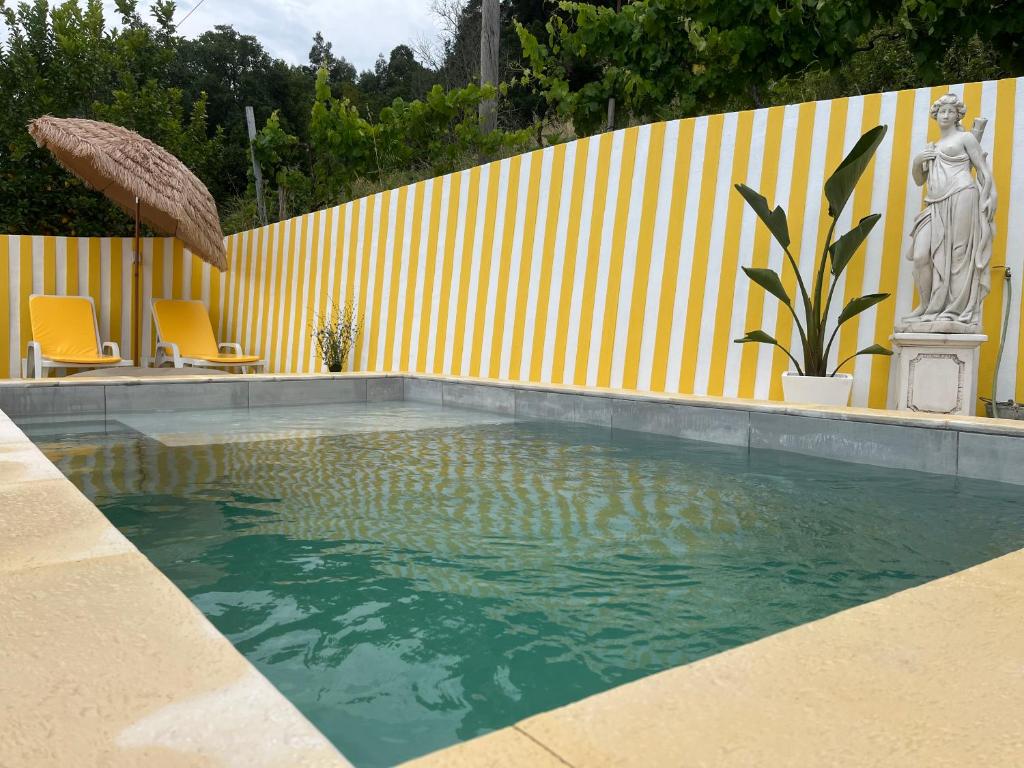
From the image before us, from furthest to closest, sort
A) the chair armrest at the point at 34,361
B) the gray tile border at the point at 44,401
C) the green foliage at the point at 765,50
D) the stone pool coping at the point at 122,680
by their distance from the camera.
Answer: the green foliage at the point at 765,50 < the chair armrest at the point at 34,361 < the gray tile border at the point at 44,401 < the stone pool coping at the point at 122,680

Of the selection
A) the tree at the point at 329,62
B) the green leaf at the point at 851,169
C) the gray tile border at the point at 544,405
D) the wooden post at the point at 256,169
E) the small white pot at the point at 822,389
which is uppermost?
the tree at the point at 329,62

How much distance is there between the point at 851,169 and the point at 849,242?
39 cm

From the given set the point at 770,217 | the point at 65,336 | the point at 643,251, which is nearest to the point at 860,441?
the point at 770,217

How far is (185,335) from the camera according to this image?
352 inches

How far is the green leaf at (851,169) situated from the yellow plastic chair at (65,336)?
667 centimetres

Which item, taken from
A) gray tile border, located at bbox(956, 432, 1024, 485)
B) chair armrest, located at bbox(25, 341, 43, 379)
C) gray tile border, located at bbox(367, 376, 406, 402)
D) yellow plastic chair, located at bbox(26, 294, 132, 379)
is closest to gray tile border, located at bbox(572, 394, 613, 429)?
gray tile border, located at bbox(956, 432, 1024, 485)

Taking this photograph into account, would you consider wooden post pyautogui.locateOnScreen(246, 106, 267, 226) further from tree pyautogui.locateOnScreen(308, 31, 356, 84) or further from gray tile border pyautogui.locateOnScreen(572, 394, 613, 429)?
tree pyautogui.locateOnScreen(308, 31, 356, 84)

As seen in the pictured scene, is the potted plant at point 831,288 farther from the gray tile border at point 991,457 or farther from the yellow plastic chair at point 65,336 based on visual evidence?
the yellow plastic chair at point 65,336

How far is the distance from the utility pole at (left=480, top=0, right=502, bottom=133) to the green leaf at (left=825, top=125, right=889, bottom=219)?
833 cm

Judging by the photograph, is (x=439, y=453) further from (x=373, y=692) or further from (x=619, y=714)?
(x=619, y=714)

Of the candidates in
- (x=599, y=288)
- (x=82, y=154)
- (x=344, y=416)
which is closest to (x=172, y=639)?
Answer: (x=344, y=416)

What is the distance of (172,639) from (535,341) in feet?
18.6

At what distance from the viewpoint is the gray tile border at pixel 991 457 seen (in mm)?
2869

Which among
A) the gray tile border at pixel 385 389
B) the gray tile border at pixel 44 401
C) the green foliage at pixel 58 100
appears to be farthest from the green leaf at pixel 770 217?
the green foliage at pixel 58 100
